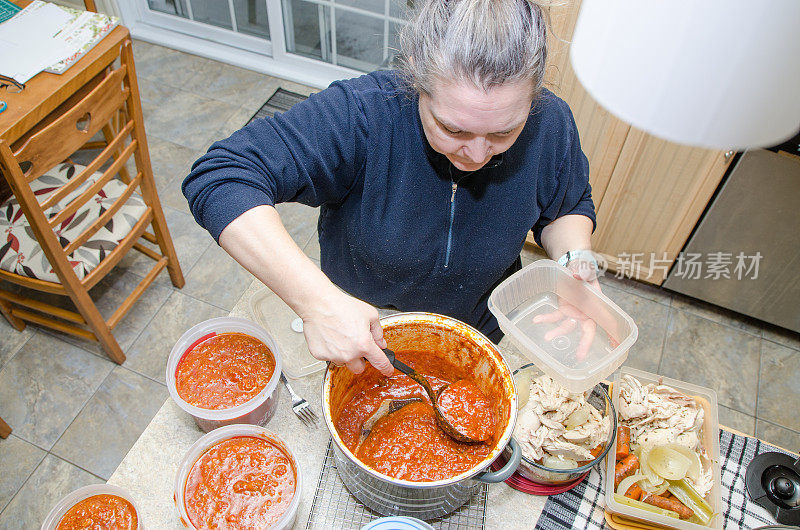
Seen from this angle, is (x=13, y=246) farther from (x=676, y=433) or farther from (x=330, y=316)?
(x=676, y=433)

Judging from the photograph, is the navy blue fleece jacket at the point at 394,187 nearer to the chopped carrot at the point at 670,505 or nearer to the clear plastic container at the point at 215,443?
the clear plastic container at the point at 215,443

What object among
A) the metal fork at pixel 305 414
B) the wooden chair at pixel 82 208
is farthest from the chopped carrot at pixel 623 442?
the wooden chair at pixel 82 208

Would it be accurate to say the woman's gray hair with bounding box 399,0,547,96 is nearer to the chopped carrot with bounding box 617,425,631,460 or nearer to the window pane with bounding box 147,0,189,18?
the chopped carrot with bounding box 617,425,631,460

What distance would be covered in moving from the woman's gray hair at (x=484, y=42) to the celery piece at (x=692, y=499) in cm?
78

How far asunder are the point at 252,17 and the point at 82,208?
1.92m

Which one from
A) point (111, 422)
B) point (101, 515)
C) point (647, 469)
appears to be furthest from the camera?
point (111, 422)

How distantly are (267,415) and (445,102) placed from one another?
0.67 metres

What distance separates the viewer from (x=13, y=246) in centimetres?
191

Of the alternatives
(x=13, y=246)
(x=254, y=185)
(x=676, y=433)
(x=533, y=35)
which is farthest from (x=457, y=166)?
(x=13, y=246)

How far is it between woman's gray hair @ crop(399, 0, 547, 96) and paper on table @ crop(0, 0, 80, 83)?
1.63 m

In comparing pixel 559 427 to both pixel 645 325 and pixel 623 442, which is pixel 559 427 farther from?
pixel 645 325

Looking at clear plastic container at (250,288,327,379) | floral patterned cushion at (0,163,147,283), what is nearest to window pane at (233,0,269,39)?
floral patterned cushion at (0,163,147,283)

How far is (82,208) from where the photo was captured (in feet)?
6.59

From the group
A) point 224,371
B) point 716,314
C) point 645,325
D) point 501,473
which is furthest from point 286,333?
point 716,314
